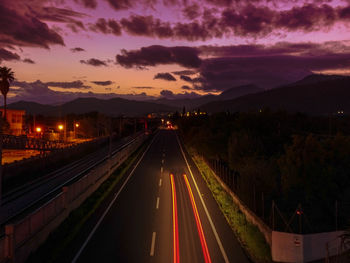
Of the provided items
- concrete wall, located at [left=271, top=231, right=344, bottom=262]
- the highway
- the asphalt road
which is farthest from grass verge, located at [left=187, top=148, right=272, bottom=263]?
the highway

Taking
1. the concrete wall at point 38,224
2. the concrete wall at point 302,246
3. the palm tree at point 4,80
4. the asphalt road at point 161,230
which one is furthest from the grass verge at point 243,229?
the palm tree at point 4,80

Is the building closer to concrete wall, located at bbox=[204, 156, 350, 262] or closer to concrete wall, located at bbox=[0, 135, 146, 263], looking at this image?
concrete wall, located at bbox=[0, 135, 146, 263]

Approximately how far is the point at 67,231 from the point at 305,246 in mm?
12374

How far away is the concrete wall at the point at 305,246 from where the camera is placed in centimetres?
1277

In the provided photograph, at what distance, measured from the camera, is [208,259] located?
13.4 metres

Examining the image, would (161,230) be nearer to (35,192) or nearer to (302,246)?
(302,246)

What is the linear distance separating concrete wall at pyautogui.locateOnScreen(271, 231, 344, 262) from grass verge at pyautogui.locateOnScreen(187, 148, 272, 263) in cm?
83

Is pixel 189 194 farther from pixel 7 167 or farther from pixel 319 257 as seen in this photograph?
pixel 7 167

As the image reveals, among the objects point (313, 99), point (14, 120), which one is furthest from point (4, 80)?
point (313, 99)

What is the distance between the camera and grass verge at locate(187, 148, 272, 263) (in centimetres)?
1393

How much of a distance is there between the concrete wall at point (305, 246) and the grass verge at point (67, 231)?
10037 millimetres

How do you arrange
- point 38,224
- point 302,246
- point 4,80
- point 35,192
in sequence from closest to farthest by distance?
1. point 302,246
2. point 38,224
3. point 35,192
4. point 4,80

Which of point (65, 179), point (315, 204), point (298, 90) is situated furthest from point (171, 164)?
point (298, 90)

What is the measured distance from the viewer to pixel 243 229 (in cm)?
1695
